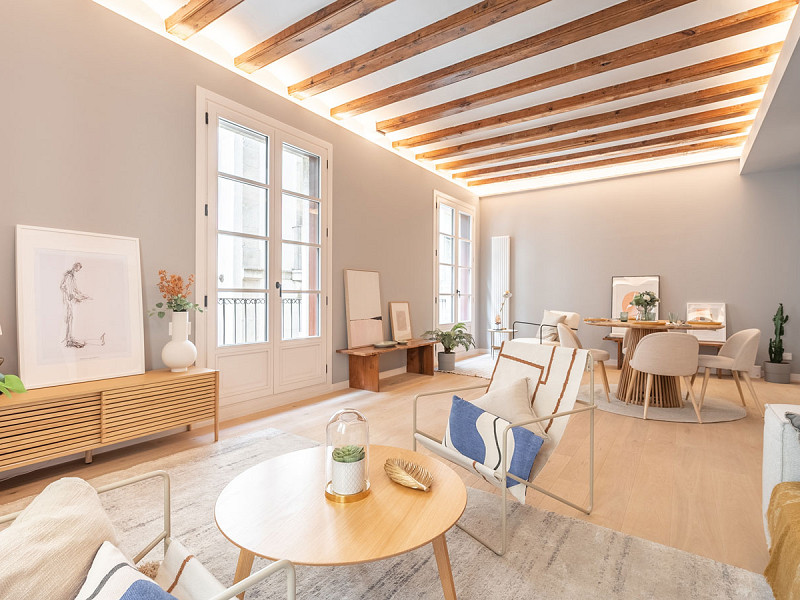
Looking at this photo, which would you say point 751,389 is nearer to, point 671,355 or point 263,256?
point 671,355

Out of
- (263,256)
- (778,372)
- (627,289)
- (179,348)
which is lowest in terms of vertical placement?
(778,372)

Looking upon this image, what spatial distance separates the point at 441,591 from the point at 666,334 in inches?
125

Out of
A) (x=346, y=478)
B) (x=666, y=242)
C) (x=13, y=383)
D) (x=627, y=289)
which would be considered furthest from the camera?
(x=627, y=289)

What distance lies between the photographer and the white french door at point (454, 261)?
6926 millimetres

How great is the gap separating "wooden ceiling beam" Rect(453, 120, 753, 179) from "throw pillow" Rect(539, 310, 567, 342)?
2.34m

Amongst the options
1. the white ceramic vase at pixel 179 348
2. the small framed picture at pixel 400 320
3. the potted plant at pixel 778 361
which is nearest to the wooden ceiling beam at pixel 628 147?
the potted plant at pixel 778 361

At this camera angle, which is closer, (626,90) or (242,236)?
(242,236)

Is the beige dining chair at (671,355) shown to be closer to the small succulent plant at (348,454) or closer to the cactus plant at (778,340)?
the cactus plant at (778,340)

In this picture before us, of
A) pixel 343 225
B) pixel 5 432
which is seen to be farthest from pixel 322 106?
pixel 5 432

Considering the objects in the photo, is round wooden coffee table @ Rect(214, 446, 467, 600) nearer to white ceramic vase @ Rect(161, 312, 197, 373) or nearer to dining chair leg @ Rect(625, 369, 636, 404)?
white ceramic vase @ Rect(161, 312, 197, 373)

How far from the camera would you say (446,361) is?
6.18m

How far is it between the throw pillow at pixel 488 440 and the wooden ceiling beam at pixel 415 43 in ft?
8.75

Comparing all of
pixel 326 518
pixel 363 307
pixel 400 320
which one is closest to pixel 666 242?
pixel 400 320

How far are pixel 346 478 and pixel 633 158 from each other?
6.65m
